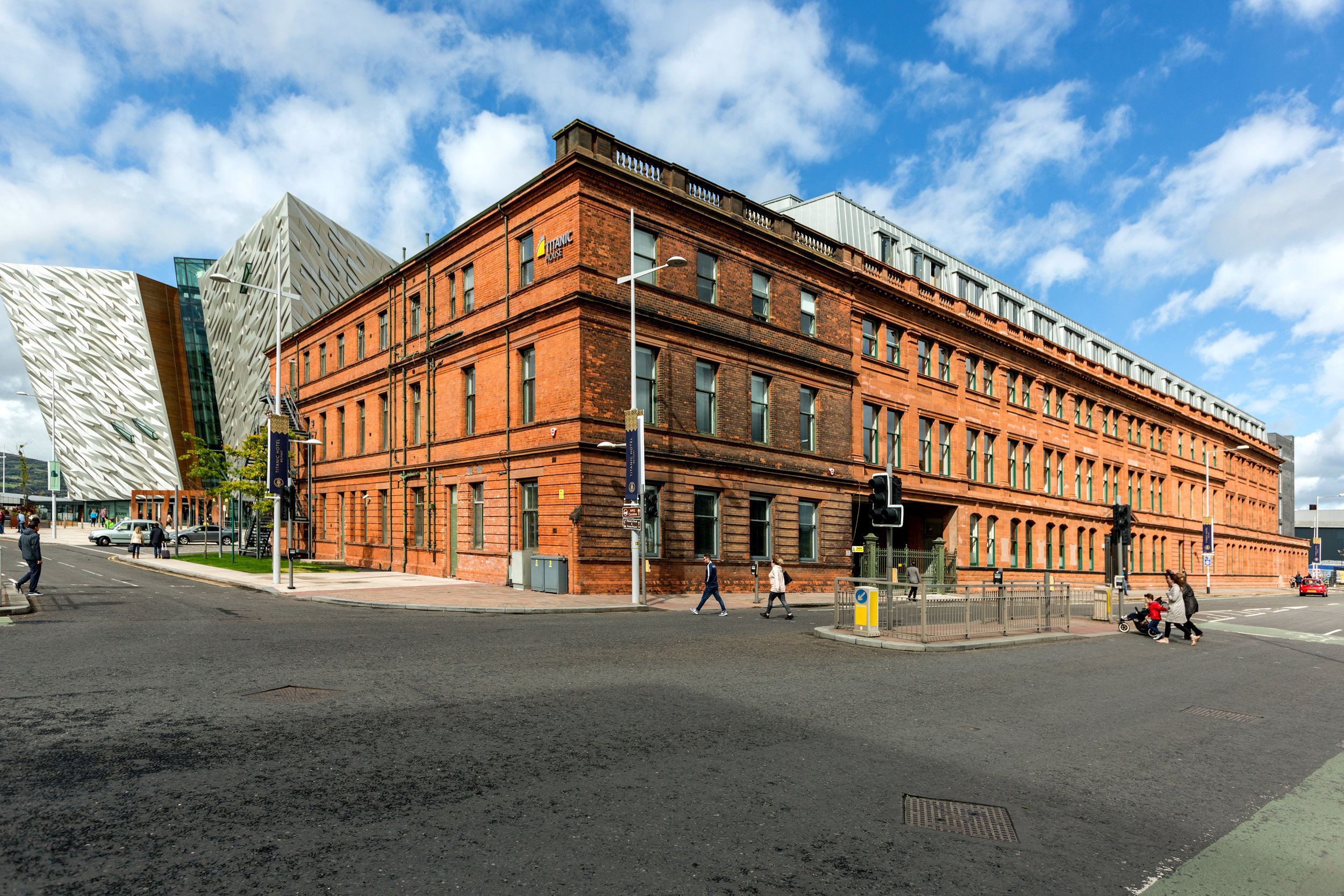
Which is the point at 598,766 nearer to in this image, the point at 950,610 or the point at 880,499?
the point at 880,499

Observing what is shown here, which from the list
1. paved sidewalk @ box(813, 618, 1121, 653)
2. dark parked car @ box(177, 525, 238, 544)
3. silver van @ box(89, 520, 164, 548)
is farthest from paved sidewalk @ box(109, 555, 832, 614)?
dark parked car @ box(177, 525, 238, 544)

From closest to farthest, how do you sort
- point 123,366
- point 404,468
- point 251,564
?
point 404,468
point 251,564
point 123,366

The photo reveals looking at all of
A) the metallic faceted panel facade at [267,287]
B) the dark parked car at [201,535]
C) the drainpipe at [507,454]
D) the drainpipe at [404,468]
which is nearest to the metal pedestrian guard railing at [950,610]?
the drainpipe at [507,454]

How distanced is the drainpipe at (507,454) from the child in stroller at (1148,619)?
17.5m

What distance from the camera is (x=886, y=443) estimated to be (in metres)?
34.6

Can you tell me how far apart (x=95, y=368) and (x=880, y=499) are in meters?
97.6

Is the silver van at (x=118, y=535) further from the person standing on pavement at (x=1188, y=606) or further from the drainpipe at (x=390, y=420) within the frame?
the person standing on pavement at (x=1188, y=606)

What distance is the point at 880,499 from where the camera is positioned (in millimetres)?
14945

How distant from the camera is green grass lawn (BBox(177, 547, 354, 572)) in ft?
103

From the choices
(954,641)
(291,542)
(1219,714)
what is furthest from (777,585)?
(291,542)

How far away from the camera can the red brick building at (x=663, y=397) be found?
24.6m

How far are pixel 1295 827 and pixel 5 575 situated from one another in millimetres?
32483

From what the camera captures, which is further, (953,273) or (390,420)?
(953,273)

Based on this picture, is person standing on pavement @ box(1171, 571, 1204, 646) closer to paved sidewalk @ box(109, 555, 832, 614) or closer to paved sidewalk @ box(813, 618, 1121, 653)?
paved sidewalk @ box(813, 618, 1121, 653)
